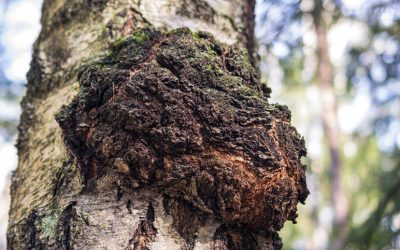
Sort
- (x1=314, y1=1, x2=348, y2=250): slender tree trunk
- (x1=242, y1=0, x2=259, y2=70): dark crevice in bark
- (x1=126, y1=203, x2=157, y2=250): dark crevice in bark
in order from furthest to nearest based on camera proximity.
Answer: (x1=314, y1=1, x2=348, y2=250): slender tree trunk < (x1=242, y1=0, x2=259, y2=70): dark crevice in bark < (x1=126, y1=203, x2=157, y2=250): dark crevice in bark

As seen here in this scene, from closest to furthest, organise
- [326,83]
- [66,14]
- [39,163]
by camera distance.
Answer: [39,163] → [66,14] → [326,83]

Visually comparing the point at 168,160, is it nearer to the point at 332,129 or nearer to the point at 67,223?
the point at 67,223

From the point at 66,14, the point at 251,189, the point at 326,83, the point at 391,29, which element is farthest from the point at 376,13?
the point at 326,83

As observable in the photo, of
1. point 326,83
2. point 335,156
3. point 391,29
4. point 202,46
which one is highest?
point 326,83

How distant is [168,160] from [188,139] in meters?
0.06

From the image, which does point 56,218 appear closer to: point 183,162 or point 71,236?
point 71,236

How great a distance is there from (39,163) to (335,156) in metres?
8.81

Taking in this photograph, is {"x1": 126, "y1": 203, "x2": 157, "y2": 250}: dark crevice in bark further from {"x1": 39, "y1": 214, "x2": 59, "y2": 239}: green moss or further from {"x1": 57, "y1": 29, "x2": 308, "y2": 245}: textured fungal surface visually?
{"x1": 39, "y1": 214, "x2": 59, "y2": 239}: green moss

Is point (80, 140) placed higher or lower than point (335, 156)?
lower

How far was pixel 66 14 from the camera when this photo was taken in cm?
133

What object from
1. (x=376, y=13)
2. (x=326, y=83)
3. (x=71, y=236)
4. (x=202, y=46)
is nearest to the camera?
(x=71, y=236)

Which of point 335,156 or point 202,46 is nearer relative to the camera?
point 202,46

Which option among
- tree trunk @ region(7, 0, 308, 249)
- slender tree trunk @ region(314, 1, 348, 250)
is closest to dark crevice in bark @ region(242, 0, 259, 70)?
tree trunk @ region(7, 0, 308, 249)

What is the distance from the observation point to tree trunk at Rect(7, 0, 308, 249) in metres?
0.88
